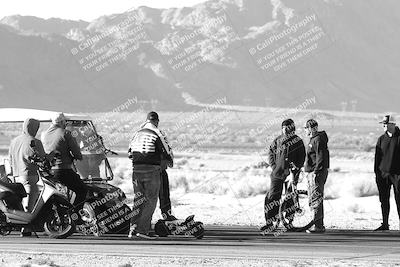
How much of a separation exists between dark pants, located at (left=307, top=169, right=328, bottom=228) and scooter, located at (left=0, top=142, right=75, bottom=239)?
421cm

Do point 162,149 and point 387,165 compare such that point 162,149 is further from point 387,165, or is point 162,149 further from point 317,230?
point 387,165

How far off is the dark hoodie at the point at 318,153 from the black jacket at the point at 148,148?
312 cm

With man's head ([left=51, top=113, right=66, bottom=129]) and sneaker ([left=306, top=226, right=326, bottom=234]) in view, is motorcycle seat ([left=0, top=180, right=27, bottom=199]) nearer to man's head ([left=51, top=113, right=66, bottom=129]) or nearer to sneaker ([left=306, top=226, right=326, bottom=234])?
man's head ([left=51, top=113, right=66, bottom=129])

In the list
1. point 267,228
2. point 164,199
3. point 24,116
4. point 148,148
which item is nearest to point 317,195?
point 267,228

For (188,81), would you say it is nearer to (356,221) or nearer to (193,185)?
(193,185)

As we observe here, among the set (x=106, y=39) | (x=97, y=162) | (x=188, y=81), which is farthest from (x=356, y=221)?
(x=106, y=39)

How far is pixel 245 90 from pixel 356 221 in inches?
6256

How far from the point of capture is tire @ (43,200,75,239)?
534 inches

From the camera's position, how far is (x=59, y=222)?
13.8 m

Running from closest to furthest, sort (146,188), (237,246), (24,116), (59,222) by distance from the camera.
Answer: (237,246), (146,188), (59,222), (24,116)

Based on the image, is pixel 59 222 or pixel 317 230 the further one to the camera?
pixel 317 230

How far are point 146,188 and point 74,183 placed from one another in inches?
41.7

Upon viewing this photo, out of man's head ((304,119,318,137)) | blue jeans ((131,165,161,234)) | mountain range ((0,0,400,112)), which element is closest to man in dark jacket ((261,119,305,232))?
man's head ((304,119,318,137))

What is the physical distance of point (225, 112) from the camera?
160 metres
